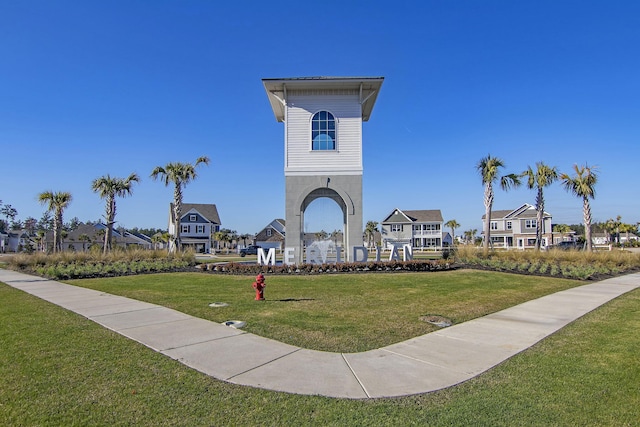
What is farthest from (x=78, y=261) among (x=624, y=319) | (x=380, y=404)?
(x=624, y=319)

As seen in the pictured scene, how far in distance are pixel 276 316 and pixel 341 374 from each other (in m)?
3.38

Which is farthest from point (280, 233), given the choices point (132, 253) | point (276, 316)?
point (276, 316)

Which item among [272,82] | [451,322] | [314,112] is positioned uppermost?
[272,82]

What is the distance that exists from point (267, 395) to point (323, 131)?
1776 cm

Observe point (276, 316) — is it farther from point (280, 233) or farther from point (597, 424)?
point (280, 233)

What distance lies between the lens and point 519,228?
67.2 meters

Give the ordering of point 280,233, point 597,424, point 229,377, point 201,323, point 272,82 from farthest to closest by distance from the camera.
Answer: point 280,233
point 272,82
point 201,323
point 229,377
point 597,424

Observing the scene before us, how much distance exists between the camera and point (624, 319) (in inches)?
292

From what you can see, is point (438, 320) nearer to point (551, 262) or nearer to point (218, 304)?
point (218, 304)

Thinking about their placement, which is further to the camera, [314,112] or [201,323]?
[314,112]

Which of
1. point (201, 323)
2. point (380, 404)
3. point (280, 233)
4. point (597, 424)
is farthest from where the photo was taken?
point (280, 233)

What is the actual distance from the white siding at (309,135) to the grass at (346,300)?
263 inches

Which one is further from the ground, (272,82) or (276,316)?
(272,82)

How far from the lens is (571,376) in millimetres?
4402
